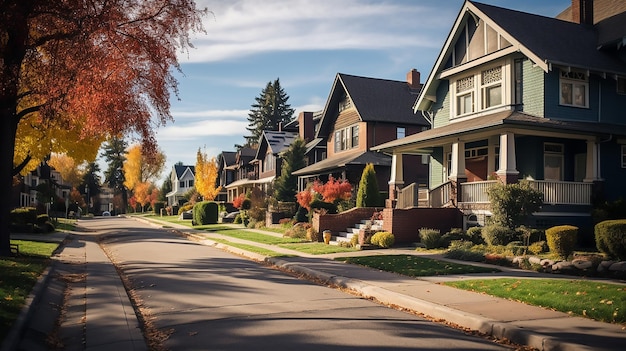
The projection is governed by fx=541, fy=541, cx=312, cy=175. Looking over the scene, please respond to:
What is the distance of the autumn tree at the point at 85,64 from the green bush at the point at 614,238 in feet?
43.3

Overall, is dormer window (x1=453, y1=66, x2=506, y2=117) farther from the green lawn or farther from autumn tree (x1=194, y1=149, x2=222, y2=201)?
autumn tree (x1=194, y1=149, x2=222, y2=201)

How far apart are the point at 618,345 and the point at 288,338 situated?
4.12m

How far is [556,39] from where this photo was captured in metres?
23.0

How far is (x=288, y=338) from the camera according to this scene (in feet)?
23.6

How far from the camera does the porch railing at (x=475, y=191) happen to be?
67.7ft

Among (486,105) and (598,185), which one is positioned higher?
(486,105)

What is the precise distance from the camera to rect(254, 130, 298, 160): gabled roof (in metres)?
53.4

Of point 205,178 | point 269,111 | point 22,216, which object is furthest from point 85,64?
point 269,111

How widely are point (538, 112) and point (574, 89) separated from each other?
212 centimetres

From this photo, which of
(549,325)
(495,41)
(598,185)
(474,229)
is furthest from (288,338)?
(495,41)

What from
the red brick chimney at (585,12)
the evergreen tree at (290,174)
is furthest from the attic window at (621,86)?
the evergreen tree at (290,174)

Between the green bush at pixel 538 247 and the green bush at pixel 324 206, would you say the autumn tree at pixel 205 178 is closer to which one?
the green bush at pixel 324 206

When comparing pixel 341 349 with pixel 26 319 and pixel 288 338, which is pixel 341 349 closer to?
pixel 288 338

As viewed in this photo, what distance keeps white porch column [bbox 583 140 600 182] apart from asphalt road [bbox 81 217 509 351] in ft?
44.2
